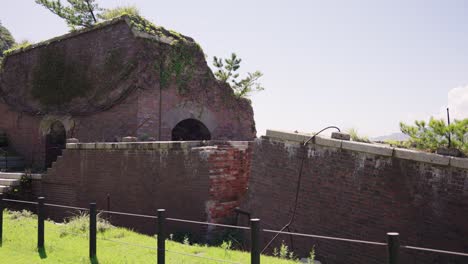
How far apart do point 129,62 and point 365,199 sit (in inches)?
410

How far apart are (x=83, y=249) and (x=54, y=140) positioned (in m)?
11.7

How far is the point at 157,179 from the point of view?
10062 millimetres

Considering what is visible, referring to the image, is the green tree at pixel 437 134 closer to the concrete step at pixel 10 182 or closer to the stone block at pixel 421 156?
the stone block at pixel 421 156

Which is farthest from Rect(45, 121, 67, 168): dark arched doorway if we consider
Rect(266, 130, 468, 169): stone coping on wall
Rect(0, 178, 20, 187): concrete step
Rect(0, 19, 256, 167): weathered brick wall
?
Rect(266, 130, 468, 169): stone coping on wall

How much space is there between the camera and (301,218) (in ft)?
25.2

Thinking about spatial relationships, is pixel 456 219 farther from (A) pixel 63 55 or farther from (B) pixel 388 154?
(A) pixel 63 55

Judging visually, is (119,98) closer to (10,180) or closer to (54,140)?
(10,180)

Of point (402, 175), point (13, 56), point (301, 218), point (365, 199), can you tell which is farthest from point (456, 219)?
point (13, 56)

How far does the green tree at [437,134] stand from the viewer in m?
5.96

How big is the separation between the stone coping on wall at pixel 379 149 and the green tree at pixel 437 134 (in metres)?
0.29

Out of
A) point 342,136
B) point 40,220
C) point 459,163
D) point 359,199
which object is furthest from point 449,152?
point 40,220

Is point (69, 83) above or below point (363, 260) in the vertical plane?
above

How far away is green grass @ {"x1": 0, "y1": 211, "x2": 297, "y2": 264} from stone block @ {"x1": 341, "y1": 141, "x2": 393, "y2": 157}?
2106 millimetres

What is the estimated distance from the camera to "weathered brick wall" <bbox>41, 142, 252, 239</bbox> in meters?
8.95
